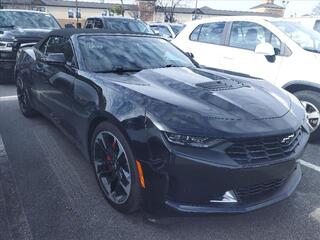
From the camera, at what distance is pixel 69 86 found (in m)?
3.53

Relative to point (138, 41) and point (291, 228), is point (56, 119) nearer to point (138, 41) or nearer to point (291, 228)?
point (138, 41)

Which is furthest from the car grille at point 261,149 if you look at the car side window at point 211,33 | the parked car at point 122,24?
the parked car at point 122,24

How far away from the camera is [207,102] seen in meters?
2.58

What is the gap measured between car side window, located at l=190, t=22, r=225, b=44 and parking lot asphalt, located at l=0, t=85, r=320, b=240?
10.0 ft

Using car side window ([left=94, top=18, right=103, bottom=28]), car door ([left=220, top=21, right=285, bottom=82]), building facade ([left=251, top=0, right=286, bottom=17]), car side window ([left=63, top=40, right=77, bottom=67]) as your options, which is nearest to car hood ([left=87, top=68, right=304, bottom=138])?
car side window ([left=63, top=40, right=77, bottom=67])

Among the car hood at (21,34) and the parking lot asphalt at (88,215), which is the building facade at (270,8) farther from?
the parking lot asphalt at (88,215)

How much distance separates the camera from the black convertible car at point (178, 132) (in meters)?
2.25

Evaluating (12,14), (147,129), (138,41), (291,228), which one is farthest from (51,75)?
(12,14)

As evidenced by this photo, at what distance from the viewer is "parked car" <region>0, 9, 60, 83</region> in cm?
796

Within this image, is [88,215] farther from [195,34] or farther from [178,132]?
[195,34]

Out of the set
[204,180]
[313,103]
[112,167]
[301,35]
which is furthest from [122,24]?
[204,180]

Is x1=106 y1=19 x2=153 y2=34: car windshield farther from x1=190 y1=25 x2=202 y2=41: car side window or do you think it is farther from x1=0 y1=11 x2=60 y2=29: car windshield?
x1=190 y1=25 x2=202 y2=41: car side window

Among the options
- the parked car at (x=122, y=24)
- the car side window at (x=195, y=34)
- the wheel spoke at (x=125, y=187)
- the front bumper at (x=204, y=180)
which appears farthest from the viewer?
the parked car at (x=122, y=24)

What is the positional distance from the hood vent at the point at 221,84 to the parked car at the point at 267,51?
2.21 ft
